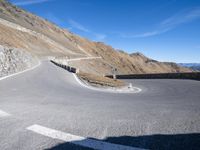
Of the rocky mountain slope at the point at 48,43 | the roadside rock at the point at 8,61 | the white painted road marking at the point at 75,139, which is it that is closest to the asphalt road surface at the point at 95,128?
the white painted road marking at the point at 75,139

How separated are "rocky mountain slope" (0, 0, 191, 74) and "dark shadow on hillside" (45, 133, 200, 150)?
5267cm

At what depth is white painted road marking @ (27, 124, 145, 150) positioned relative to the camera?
4250mm

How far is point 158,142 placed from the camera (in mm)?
4441

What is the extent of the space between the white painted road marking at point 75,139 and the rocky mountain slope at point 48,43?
51.6 meters

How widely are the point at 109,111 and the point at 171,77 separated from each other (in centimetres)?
3116

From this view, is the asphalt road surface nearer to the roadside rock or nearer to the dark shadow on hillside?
the dark shadow on hillside

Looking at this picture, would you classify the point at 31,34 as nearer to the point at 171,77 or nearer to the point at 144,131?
the point at 171,77

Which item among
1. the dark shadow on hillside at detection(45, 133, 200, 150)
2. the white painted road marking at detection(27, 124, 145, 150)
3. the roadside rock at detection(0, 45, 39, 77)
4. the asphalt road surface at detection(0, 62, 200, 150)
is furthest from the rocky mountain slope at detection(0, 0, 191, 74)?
the dark shadow on hillside at detection(45, 133, 200, 150)

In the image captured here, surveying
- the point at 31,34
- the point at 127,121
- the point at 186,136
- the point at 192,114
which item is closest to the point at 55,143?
the point at 127,121

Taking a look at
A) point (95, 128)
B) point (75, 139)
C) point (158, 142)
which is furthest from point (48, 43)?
point (158, 142)

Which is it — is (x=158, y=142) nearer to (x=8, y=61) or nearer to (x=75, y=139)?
(x=75, y=139)

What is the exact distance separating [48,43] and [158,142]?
348 ft

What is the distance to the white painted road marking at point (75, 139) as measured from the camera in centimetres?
425

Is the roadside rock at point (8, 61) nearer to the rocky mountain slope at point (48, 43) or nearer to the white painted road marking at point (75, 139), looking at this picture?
the white painted road marking at point (75, 139)
